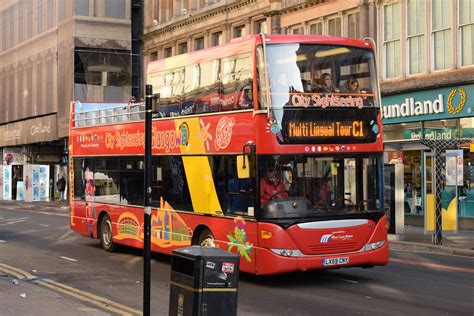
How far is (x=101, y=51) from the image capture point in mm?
50594

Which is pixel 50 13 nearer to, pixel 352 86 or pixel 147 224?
pixel 352 86

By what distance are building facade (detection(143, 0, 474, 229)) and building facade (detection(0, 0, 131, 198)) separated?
19697 millimetres

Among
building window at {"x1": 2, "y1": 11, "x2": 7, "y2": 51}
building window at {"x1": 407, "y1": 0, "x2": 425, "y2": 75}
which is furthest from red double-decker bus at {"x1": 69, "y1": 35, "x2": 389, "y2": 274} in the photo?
building window at {"x1": 2, "y1": 11, "x2": 7, "y2": 51}

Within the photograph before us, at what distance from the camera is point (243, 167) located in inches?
497

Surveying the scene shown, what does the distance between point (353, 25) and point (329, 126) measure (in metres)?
19.2

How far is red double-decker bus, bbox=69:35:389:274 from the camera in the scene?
1224cm

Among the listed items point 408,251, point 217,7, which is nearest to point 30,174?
point 217,7

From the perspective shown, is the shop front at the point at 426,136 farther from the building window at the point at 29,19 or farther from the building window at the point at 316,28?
the building window at the point at 29,19

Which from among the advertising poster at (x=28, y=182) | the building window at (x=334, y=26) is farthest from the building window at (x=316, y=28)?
the advertising poster at (x=28, y=182)

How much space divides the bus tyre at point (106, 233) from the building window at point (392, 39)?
1453cm

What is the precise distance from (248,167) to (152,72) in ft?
15.2

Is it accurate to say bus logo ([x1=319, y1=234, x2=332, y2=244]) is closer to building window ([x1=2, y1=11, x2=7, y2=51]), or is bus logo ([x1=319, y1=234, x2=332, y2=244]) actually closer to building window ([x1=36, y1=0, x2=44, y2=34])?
building window ([x1=36, y1=0, x2=44, y2=34])

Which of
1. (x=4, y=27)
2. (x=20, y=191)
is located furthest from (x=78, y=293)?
(x=4, y=27)

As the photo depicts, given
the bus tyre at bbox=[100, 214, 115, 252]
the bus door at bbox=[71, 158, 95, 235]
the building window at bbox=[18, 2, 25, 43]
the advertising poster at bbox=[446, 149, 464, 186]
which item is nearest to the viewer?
the bus tyre at bbox=[100, 214, 115, 252]
